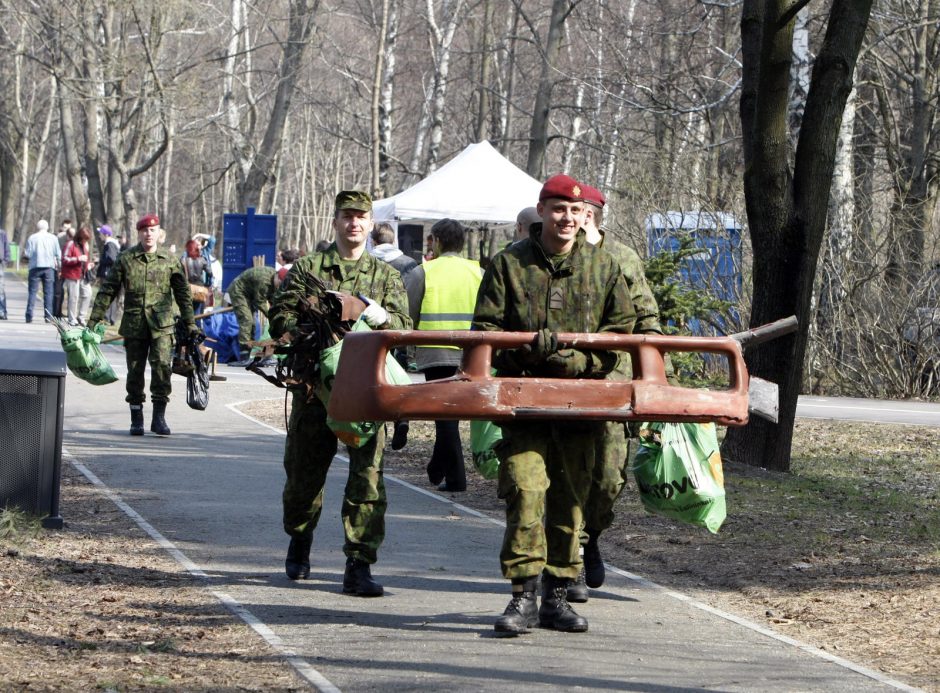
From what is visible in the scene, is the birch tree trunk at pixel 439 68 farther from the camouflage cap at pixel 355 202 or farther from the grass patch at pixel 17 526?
the camouflage cap at pixel 355 202

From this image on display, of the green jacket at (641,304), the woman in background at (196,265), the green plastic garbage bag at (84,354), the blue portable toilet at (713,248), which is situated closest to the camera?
the green jacket at (641,304)

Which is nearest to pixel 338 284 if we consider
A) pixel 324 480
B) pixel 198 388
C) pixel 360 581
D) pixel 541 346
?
pixel 324 480

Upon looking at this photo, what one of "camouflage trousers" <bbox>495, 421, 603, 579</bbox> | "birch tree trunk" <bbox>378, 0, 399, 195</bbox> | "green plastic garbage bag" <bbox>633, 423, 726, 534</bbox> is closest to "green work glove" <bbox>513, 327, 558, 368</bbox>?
"camouflage trousers" <bbox>495, 421, 603, 579</bbox>

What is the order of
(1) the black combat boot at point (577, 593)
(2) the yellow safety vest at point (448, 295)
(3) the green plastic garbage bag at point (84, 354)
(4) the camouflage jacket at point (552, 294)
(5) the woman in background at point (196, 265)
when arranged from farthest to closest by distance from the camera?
1. (5) the woman in background at point (196, 265)
2. (3) the green plastic garbage bag at point (84, 354)
3. (2) the yellow safety vest at point (448, 295)
4. (1) the black combat boot at point (577, 593)
5. (4) the camouflage jacket at point (552, 294)

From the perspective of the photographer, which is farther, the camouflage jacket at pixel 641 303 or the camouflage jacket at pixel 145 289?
the camouflage jacket at pixel 145 289

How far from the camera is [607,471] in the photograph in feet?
22.7

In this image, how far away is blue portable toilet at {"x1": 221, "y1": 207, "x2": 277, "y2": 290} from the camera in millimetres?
26453

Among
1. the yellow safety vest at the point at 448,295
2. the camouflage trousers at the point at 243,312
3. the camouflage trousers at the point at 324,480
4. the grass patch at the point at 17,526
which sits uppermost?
the yellow safety vest at the point at 448,295

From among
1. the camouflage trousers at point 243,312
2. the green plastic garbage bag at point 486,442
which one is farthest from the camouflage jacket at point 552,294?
the camouflage trousers at point 243,312

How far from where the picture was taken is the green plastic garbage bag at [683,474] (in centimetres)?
697

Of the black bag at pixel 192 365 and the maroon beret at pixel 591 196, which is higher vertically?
the maroon beret at pixel 591 196

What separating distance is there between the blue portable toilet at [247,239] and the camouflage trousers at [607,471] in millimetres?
19815

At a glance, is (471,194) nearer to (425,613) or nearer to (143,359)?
(143,359)

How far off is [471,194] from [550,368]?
1648cm
